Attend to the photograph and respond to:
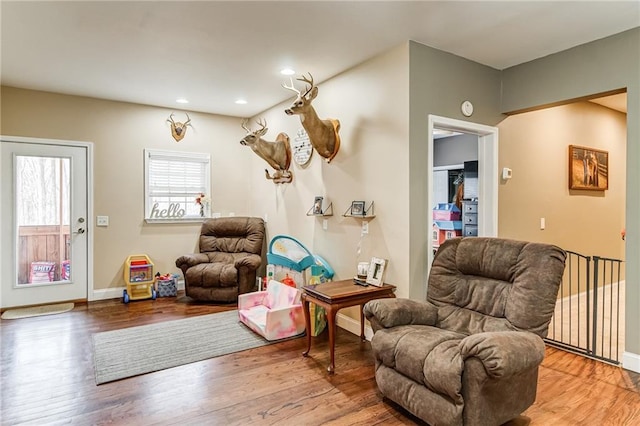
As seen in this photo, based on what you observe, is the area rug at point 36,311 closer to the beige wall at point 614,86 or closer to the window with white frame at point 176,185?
the window with white frame at point 176,185

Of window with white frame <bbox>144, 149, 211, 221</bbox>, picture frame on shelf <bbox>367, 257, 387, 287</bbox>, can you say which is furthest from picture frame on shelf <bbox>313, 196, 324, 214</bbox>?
window with white frame <bbox>144, 149, 211, 221</bbox>

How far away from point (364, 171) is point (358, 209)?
1.28ft

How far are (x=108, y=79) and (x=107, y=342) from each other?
287 cm

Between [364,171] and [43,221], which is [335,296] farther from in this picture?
[43,221]

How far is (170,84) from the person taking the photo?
4.34m

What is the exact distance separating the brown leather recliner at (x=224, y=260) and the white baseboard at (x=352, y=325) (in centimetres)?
144

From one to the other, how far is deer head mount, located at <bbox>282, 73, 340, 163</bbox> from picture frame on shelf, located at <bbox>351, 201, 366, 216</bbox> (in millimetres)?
699

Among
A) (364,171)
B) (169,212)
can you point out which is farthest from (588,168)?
(169,212)

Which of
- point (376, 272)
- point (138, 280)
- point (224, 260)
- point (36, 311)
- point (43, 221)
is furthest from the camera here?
point (224, 260)

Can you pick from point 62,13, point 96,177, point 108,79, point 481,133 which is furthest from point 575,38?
point 96,177

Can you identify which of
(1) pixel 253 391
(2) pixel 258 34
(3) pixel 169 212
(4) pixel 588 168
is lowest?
(1) pixel 253 391

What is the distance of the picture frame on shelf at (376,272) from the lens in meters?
3.20

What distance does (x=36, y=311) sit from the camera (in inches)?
173

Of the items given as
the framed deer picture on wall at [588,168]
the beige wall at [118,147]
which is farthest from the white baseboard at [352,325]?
the framed deer picture on wall at [588,168]
